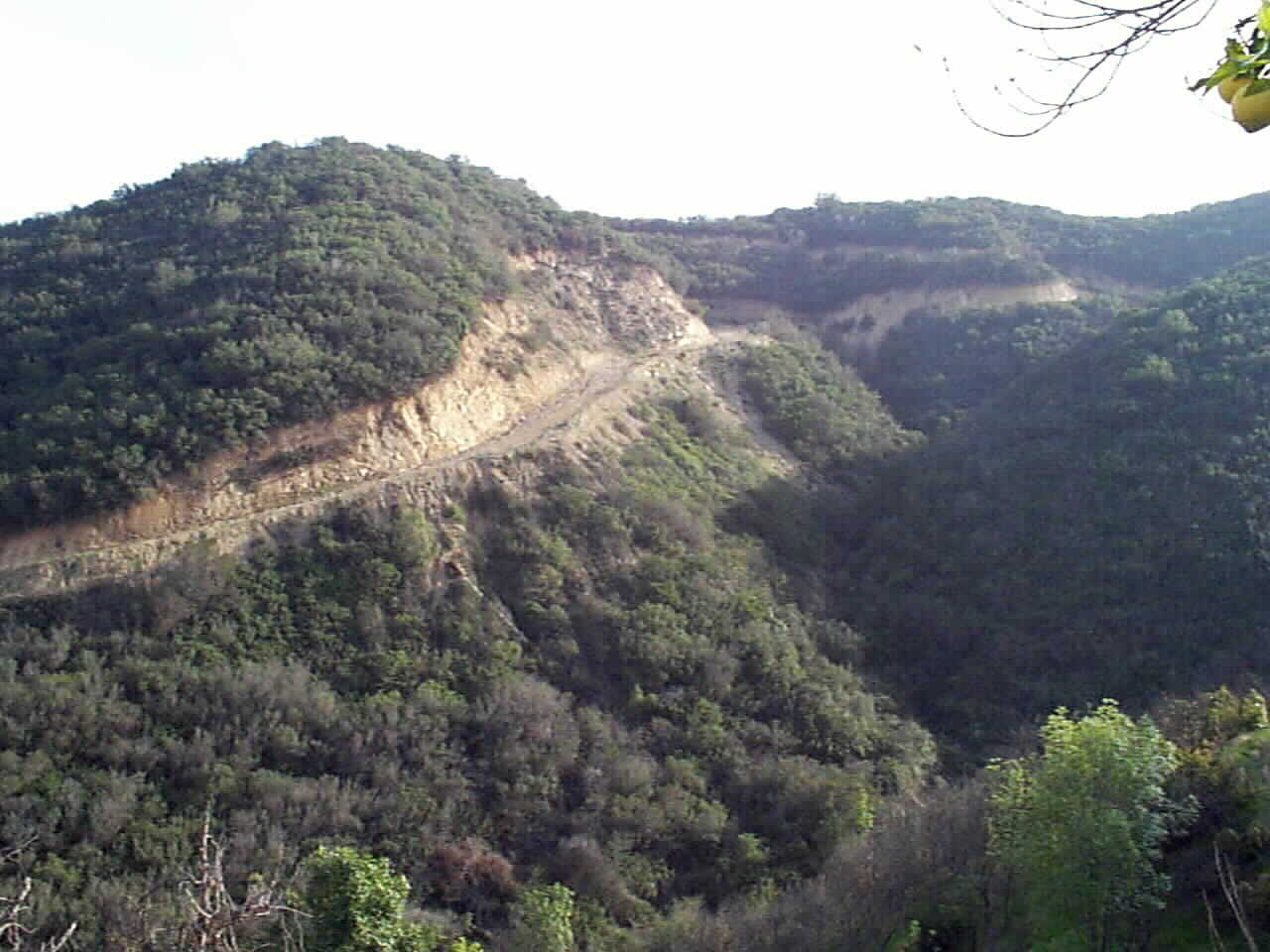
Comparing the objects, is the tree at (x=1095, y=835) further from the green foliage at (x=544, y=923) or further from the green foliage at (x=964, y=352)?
the green foliage at (x=964, y=352)

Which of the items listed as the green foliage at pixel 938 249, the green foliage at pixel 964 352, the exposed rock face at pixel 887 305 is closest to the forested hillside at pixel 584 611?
the green foliage at pixel 964 352

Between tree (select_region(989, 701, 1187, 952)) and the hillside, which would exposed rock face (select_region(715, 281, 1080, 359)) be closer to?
the hillside

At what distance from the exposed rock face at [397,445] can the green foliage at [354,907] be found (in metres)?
8.85

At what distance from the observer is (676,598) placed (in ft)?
76.7

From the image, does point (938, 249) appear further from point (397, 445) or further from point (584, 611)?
point (397, 445)

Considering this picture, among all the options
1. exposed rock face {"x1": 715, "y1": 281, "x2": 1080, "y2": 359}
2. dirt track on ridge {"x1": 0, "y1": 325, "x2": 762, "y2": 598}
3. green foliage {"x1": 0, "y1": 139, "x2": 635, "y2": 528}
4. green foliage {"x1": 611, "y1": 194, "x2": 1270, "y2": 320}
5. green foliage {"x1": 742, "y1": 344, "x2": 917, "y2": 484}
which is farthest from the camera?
green foliage {"x1": 611, "y1": 194, "x2": 1270, "y2": 320}

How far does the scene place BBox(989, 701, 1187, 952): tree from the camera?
41.1 ft

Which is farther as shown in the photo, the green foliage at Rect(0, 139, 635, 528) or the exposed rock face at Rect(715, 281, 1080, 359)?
the exposed rock face at Rect(715, 281, 1080, 359)

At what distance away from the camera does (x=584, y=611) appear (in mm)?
22547

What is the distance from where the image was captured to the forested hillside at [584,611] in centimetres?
1467

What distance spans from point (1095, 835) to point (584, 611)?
12.0m

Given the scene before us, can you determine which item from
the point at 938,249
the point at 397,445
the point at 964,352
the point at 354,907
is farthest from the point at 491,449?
the point at 938,249

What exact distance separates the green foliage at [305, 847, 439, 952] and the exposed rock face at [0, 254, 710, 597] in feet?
29.0

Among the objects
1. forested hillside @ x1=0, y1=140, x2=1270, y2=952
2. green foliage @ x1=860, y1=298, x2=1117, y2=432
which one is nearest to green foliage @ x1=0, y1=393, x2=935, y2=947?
forested hillside @ x1=0, y1=140, x2=1270, y2=952
